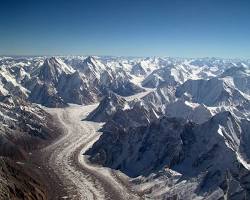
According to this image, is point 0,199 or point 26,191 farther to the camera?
point 26,191

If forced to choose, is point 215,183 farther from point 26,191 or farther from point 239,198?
point 26,191

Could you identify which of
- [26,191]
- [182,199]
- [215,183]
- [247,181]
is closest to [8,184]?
[26,191]

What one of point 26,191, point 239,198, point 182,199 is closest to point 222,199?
point 239,198

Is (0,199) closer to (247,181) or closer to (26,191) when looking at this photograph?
(26,191)

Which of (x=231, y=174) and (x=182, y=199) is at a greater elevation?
(x=231, y=174)

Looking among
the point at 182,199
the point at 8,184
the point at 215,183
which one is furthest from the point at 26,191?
the point at 215,183

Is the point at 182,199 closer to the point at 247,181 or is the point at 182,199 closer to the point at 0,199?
the point at 247,181

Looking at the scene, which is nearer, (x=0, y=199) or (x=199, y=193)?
(x=0, y=199)
